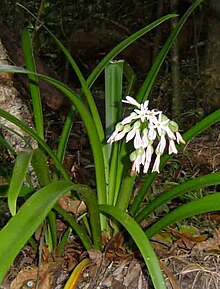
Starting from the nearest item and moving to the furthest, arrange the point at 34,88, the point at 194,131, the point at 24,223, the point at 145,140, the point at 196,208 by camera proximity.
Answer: the point at 24,223, the point at 145,140, the point at 196,208, the point at 194,131, the point at 34,88

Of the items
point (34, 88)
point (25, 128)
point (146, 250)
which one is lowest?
point (146, 250)

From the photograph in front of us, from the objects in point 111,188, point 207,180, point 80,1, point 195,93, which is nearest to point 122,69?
point 111,188

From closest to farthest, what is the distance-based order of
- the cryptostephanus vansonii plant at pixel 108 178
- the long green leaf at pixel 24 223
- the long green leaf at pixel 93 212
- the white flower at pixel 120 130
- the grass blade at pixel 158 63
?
the long green leaf at pixel 24 223 → the cryptostephanus vansonii plant at pixel 108 178 → the white flower at pixel 120 130 → the long green leaf at pixel 93 212 → the grass blade at pixel 158 63

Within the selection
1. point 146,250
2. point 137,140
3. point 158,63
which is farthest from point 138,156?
point 158,63

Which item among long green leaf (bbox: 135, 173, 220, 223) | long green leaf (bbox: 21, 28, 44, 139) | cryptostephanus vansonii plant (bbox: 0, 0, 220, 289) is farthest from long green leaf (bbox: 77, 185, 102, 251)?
long green leaf (bbox: 21, 28, 44, 139)

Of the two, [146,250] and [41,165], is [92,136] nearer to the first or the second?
[41,165]

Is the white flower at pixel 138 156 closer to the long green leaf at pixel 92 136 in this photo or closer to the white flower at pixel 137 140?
the white flower at pixel 137 140

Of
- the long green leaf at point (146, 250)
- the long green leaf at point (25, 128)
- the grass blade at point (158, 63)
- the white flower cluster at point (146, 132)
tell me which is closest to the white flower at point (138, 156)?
the white flower cluster at point (146, 132)
